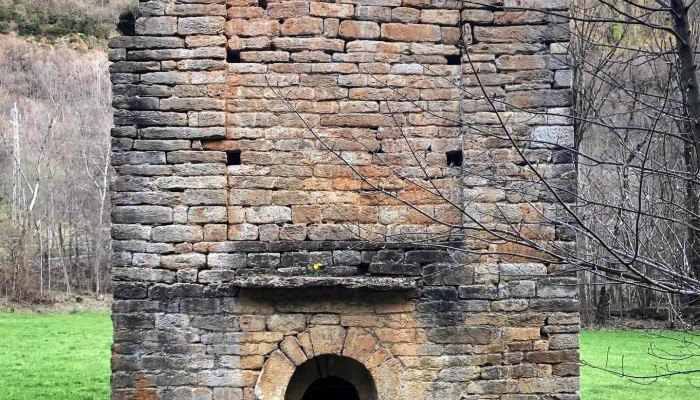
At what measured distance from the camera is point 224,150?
579 centimetres

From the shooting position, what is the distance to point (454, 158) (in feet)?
19.5

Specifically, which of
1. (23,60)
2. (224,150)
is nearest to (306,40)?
(224,150)

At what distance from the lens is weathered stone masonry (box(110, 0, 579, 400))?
5605 mm

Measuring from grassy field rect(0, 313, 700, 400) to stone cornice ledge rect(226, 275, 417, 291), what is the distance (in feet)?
17.7

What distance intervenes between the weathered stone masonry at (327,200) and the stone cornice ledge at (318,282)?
16 mm

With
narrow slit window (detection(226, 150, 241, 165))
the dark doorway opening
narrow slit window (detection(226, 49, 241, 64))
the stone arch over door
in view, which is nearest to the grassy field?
the dark doorway opening

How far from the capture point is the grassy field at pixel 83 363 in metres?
11.3

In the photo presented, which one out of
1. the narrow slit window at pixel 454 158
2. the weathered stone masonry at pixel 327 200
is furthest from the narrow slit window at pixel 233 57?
the narrow slit window at pixel 454 158

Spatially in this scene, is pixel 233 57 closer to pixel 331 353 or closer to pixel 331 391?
pixel 331 353

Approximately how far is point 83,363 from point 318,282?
9.69 m

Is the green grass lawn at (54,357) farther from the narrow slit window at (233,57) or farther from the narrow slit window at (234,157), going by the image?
the narrow slit window at (233,57)

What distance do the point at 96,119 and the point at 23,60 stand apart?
7.42 meters

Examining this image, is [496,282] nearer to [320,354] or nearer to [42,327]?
[320,354]

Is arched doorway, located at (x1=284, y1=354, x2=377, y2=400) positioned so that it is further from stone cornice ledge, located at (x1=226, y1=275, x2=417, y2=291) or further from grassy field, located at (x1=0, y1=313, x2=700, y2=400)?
grassy field, located at (x1=0, y1=313, x2=700, y2=400)
